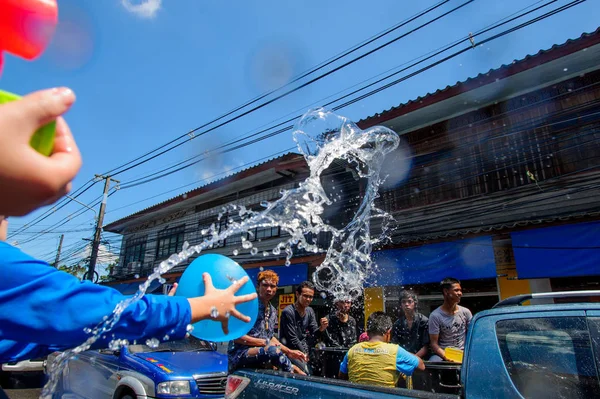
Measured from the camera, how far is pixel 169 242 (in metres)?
20.8

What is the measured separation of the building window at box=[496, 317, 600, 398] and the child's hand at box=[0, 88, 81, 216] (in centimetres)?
235

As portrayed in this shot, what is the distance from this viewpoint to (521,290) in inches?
313

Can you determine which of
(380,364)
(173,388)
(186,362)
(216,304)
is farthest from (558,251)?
(216,304)

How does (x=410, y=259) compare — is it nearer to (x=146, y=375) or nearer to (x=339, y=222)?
(x=339, y=222)

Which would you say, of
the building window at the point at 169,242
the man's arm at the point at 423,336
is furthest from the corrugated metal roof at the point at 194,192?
the man's arm at the point at 423,336

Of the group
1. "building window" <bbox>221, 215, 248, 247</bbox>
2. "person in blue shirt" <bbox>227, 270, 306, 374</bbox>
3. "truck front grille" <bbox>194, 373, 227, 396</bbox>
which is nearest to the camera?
"person in blue shirt" <bbox>227, 270, 306, 374</bbox>

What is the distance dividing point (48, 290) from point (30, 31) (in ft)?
2.56

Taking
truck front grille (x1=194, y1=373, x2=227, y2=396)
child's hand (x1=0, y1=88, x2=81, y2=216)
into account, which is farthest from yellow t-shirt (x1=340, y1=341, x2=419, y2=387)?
child's hand (x1=0, y1=88, x2=81, y2=216)

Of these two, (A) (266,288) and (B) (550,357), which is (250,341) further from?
(B) (550,357)

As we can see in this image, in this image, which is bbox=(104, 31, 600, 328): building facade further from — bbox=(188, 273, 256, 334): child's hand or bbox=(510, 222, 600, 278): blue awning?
bbox=(188, 273, 256, 334): child's hand

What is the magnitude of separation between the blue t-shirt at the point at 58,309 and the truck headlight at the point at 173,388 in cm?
395

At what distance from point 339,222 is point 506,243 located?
474 centimetres

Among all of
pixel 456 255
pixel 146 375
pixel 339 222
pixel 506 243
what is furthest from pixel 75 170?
pixel 339 222

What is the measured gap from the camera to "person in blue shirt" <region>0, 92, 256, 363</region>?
824 mm
